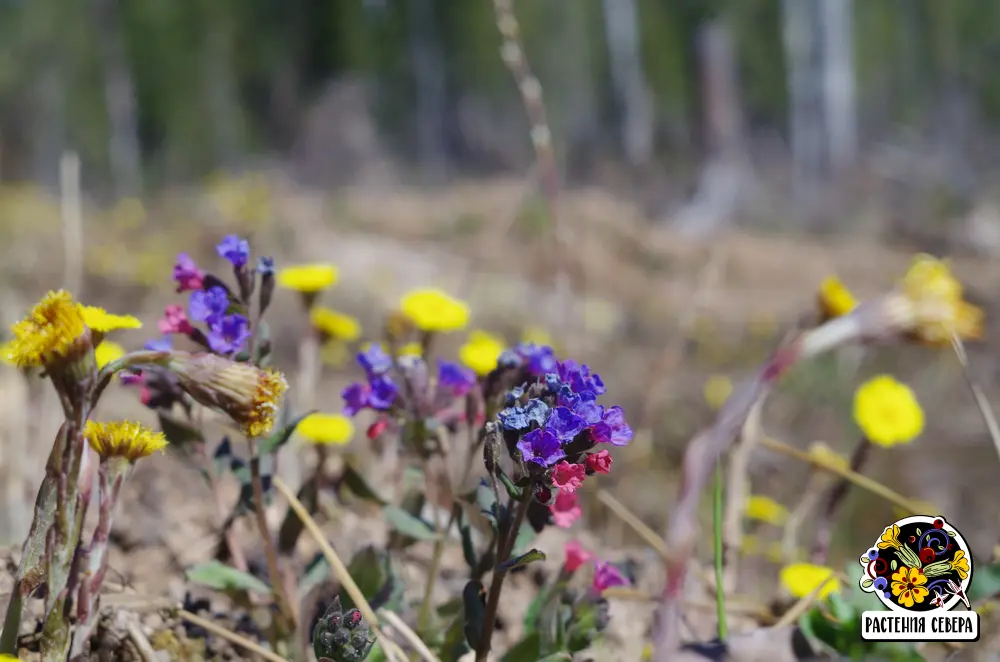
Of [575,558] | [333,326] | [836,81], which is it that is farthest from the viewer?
[836,81]

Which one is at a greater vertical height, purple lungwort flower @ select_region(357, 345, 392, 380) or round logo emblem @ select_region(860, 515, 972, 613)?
purple lungwort flower @ select_region(357, 345, 392, 380)

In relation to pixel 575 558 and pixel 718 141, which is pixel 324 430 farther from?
pixel 718 141

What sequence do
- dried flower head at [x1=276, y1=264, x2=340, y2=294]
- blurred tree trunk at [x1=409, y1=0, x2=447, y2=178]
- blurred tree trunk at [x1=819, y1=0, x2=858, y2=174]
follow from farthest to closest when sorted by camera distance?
blurred tree trunk at [x1=409, y1=0, x2=447, y2=178] → blurred tree trunk at [x1=819, y1=0, x2=858, y2=174] → dried flower head at [x1=276, y1=264, x2=340, y2=294]

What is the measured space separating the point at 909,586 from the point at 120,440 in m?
0.78

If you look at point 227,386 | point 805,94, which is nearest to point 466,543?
point 227,386

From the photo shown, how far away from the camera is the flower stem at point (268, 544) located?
831mm

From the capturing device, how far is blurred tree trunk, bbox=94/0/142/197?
762 inches

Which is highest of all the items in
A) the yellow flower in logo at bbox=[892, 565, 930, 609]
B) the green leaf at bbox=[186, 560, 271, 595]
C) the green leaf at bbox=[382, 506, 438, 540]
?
the green leaf at bbox=[382, 506, 438, 540]

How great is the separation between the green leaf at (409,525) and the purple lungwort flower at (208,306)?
297mm

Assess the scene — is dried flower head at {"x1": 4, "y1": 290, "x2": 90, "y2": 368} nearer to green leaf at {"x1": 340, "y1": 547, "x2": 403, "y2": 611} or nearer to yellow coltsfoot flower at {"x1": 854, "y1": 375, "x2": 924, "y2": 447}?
green leaf at {"x1": 340, "y1": 547, "x2": 403, "y2": 611}

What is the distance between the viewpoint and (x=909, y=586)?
0.81 meters

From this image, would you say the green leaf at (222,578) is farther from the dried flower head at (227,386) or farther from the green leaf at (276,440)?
the dried flower head at (227,386)

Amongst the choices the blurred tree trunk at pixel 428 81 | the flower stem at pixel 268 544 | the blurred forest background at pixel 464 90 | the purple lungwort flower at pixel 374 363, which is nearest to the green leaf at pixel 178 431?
the flower stem at pixel 268 544

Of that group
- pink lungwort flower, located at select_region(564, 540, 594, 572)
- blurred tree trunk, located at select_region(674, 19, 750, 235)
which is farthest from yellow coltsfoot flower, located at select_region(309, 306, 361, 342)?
blurred tree trunk, located at select_region(674, 19, 750, 235)
